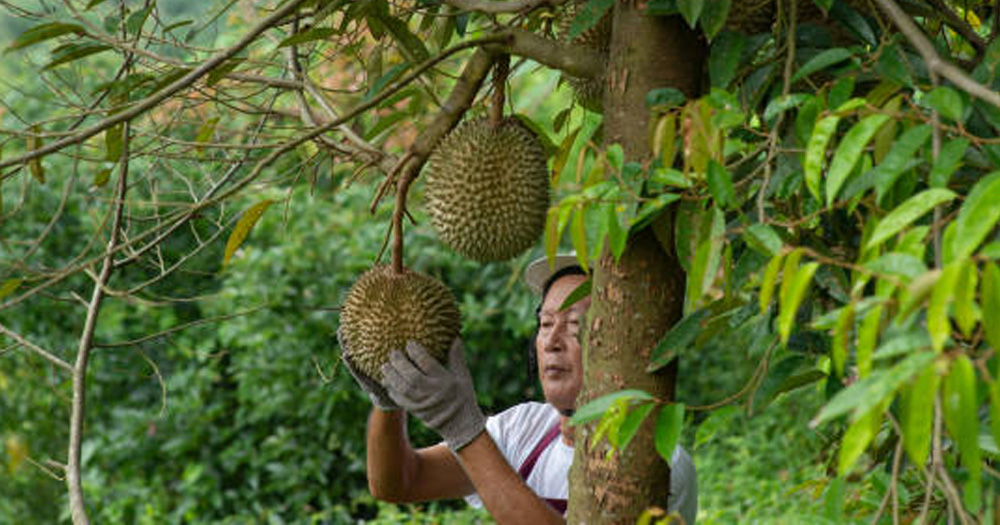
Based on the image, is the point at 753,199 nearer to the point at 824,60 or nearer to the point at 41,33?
the point at 824,60

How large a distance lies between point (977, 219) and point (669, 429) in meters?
0.40

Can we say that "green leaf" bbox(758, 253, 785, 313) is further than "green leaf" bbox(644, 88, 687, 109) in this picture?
No

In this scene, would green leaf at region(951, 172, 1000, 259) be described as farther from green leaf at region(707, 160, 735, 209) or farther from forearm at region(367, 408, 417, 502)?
forearm at region(367, 408, 417, 502)

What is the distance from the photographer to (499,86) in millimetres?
1509

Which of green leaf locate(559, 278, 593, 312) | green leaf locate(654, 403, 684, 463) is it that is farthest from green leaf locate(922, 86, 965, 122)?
Answer: green leaf locate(559, 278, 593, 312)

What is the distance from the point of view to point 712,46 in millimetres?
1245

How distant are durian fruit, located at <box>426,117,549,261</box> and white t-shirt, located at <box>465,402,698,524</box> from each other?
0.63 metres

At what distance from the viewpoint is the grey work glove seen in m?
1.68

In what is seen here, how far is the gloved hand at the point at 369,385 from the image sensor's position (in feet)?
5.68

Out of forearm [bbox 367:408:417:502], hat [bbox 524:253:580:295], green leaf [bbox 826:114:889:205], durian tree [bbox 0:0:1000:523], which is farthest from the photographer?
hat [bbox 524:253:580:295]

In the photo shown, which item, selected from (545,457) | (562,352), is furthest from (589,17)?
(545,457)

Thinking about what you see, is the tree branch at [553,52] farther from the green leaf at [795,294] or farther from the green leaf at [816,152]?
the green leaf at [795,294]

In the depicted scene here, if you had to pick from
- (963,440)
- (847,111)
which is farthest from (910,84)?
(963,440)

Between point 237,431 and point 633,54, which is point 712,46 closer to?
point 633,54
